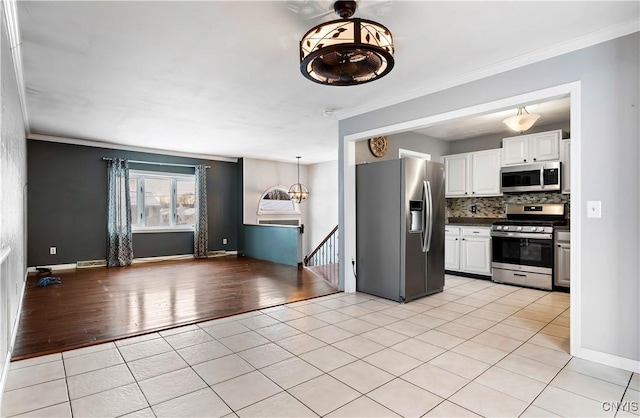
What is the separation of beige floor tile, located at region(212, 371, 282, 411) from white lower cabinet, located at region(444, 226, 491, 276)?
4.20m

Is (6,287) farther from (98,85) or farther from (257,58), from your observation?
(257,58)

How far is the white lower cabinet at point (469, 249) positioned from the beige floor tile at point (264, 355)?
378cm

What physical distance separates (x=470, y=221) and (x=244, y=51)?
490cm

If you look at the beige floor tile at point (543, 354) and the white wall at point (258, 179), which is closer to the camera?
the beige floor tile at point (543, 354)

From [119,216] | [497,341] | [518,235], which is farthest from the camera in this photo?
[119,216]

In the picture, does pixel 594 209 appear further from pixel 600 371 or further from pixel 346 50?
pixel 346 50

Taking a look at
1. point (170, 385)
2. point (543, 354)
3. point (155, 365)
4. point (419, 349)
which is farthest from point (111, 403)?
point (543, 354)

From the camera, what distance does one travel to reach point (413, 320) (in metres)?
3.46

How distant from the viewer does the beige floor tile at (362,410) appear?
187cm

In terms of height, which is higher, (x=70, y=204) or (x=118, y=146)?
(x=118, y=146)

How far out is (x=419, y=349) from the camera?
2.75 m

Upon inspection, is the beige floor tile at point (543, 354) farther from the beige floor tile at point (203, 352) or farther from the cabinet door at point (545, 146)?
the cabinet door at point (545, 146)

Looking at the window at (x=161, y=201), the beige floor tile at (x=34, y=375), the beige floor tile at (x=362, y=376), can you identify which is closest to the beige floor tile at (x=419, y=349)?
the beige floor tile at (x=362, y=376)

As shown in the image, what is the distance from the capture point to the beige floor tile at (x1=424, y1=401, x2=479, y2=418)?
73.4 inches
